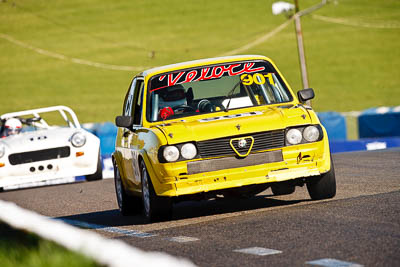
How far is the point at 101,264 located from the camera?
5.70m

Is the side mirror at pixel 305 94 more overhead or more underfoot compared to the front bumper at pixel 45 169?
more overhead

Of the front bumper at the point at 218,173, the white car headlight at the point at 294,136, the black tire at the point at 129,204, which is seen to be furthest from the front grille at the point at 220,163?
the black tire at the point at 129,204

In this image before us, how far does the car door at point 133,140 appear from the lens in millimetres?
9924

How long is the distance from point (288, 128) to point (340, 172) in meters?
4.81

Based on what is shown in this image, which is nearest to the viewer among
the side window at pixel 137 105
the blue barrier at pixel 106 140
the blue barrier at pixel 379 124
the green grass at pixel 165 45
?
the side window at pixel 137 105

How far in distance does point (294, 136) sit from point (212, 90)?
1.49 metres

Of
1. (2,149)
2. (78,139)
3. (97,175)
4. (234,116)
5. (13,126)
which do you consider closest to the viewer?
(234,116)

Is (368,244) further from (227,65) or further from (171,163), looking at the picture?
(227,65)

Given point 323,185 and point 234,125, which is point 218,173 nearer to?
point 234,125

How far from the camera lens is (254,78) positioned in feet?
33.9

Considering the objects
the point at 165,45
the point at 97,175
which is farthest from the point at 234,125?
the point at 165,45

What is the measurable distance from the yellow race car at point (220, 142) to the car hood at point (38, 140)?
718 cm

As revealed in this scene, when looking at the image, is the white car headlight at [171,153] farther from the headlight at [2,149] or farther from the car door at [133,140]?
the headlight at [2,149]

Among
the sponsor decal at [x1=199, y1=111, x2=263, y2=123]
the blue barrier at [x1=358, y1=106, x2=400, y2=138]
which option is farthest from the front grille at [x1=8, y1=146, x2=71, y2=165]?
the blue barrier at [x1=358, y1=106, x2=400, y2=138]
